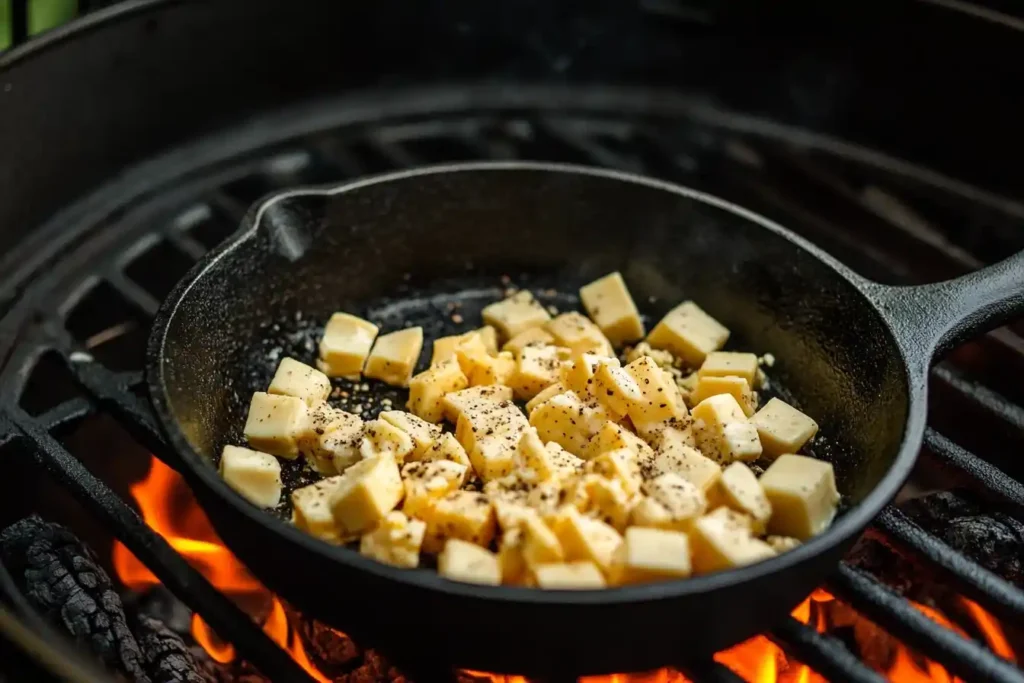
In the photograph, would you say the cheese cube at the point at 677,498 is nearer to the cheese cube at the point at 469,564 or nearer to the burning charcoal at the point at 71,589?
the cheese cube at the point at 469,564

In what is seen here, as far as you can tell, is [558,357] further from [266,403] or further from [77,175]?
[77,175]

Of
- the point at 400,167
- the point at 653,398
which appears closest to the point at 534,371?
the point at 653,398

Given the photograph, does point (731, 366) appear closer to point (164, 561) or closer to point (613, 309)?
point (613, 309)

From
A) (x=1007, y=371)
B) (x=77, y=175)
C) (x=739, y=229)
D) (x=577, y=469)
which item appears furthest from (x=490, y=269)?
(x=1007, y=371)

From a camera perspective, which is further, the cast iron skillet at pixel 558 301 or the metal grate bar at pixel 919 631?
the metal grate bar at pixel 919 631

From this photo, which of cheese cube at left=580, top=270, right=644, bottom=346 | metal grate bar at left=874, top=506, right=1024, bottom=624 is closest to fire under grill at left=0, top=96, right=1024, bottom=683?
metal grate bar at left=874, top=506, right=1024, bottom=624

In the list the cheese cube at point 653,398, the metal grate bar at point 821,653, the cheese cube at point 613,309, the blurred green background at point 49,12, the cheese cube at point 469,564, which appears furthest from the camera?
the blurred green background at point 49,12

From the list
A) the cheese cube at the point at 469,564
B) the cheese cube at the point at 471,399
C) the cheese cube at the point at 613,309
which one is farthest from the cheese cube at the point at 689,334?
the cheese cube at the point at 469,564
